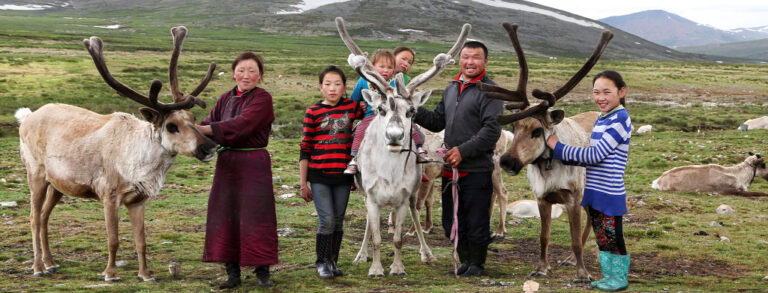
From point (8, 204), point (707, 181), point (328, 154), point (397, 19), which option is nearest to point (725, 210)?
point (707, 181)

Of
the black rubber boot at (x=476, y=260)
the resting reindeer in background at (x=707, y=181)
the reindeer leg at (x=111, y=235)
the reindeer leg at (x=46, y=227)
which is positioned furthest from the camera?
the resting reindeer in background at (x=707, y=181)

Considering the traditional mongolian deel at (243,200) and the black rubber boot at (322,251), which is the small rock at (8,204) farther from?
the black rubber boot at (322,251)

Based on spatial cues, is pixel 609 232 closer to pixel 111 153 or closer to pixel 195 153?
pixel 195 153

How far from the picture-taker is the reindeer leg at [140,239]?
7820 millimetres

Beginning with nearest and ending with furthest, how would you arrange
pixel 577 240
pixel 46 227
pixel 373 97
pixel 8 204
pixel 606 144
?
pixel 606 144, pixel 373 97, pixel 577 240, pixel 46 227, pixel 8 204

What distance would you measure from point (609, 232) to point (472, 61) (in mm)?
2480

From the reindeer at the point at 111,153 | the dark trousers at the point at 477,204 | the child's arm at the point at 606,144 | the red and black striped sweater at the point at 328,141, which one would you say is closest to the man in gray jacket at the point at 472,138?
the dark trousers at the point at 477,204

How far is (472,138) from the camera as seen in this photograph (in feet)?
24.8

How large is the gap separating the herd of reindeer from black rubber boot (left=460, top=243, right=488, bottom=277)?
72 cm

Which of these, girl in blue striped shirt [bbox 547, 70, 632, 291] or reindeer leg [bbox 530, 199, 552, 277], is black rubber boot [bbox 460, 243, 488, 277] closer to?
reindeer leg [bbox 530, 199, 552, 277]

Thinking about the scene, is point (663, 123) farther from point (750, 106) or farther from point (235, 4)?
point (235, 4)

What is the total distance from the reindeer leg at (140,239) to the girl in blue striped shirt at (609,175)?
16.7ft

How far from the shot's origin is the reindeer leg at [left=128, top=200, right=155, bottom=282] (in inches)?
308

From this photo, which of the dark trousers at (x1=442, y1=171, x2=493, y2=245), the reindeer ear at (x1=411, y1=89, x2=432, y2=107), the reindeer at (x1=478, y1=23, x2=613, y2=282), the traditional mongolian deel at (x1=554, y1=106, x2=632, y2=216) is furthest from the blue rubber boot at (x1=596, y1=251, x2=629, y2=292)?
the reindeer ear at (x1=411, y1=89, x2=432, y2=107)
